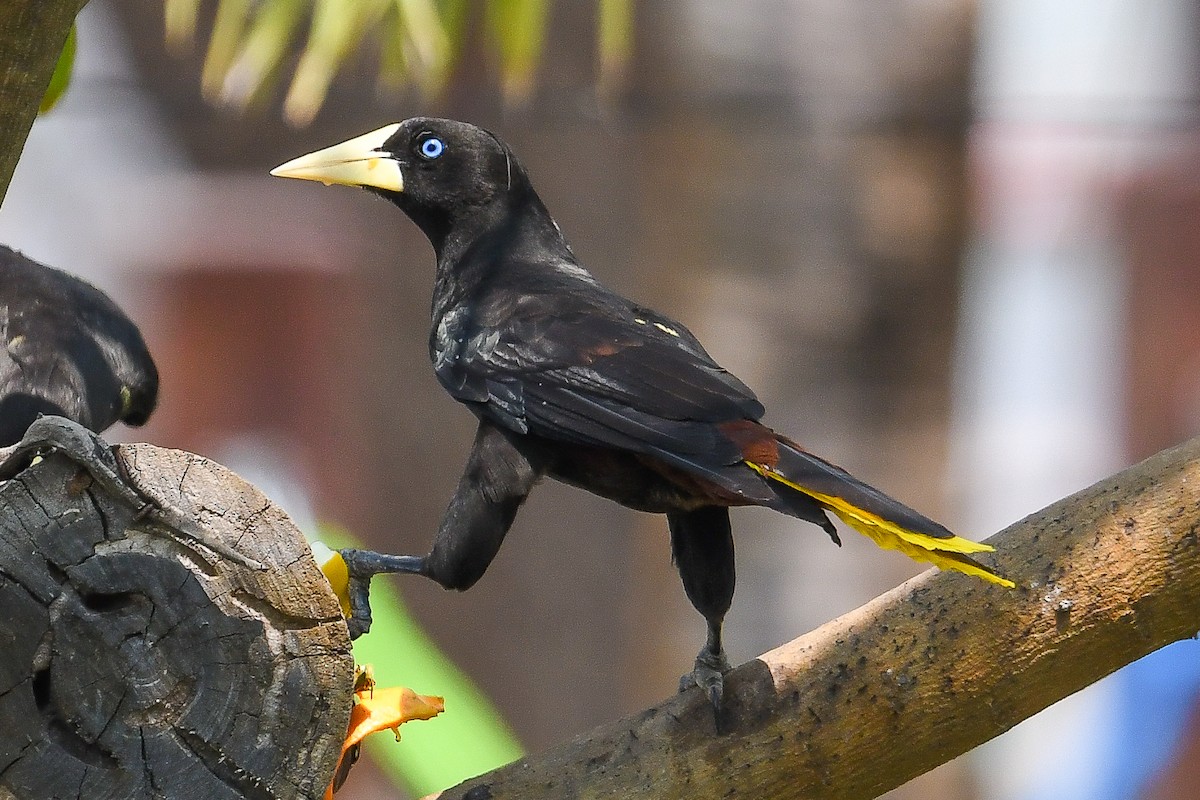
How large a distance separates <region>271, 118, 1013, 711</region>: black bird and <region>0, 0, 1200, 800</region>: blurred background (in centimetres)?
196

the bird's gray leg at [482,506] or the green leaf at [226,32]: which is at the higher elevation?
the green leaf at [226,32]

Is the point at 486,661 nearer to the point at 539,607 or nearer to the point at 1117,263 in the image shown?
the point at 539,607

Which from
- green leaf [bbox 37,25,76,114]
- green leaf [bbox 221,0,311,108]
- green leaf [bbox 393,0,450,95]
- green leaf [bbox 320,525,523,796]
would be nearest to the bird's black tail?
green leaf [bbox 37,25,76,114]

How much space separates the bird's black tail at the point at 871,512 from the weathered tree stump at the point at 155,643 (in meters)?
0.60

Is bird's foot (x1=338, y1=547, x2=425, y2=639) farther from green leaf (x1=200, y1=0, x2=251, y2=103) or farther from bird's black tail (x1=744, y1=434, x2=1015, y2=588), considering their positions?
green leaf (x1=200, y1=0, x2=251, y2=103)

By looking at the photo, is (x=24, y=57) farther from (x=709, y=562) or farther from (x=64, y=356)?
(x=709, y=562)

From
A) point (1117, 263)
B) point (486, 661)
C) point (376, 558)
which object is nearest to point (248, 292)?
point (486, 661)

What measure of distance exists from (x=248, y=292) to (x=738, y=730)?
4.85 metres

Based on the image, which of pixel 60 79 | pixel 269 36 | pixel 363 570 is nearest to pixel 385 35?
pixel 269 36

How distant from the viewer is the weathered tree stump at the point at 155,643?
59.1 inches

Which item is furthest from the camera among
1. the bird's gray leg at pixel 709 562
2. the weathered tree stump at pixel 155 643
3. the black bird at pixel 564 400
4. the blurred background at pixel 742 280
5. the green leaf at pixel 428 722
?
the blurred background at pixel 742 280

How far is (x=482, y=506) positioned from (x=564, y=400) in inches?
8.1

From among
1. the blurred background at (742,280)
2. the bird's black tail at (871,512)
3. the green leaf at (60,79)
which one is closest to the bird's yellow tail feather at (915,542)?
the bird's black tail at (871,512)

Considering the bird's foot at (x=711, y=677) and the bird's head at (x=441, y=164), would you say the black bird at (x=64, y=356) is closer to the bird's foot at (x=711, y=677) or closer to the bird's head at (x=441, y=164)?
the bird's head at (x=441, y=164)
